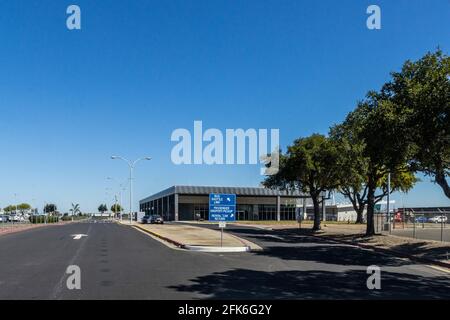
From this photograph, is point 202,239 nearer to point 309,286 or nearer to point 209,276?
point 209,276

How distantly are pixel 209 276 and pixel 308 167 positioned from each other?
90.5 ft

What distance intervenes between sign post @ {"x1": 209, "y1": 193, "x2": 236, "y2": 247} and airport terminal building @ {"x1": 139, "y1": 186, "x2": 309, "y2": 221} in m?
71.0

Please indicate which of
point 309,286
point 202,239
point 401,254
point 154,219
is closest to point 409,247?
point 401,254

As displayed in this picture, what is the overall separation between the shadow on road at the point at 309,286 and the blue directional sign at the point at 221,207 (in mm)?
9436

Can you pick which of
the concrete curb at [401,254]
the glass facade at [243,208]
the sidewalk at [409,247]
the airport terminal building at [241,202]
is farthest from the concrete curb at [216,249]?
the glass facade at [243,208]

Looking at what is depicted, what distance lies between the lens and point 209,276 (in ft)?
47.8

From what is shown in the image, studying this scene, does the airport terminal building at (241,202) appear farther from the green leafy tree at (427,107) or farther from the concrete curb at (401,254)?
the green leafy tree at (427,107)

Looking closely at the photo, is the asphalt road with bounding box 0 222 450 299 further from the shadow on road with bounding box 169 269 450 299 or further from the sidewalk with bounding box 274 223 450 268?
the sidewalk with bounding box 274 223 450 268

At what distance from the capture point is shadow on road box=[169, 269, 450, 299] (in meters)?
11.6

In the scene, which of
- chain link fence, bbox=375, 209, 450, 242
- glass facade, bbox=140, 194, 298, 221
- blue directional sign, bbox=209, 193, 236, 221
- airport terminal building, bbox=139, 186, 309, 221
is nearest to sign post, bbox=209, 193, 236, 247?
blue directional sign, bbox=209, 193, 236, 221

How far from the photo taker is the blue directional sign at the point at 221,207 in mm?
25562

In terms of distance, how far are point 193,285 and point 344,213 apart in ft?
379
